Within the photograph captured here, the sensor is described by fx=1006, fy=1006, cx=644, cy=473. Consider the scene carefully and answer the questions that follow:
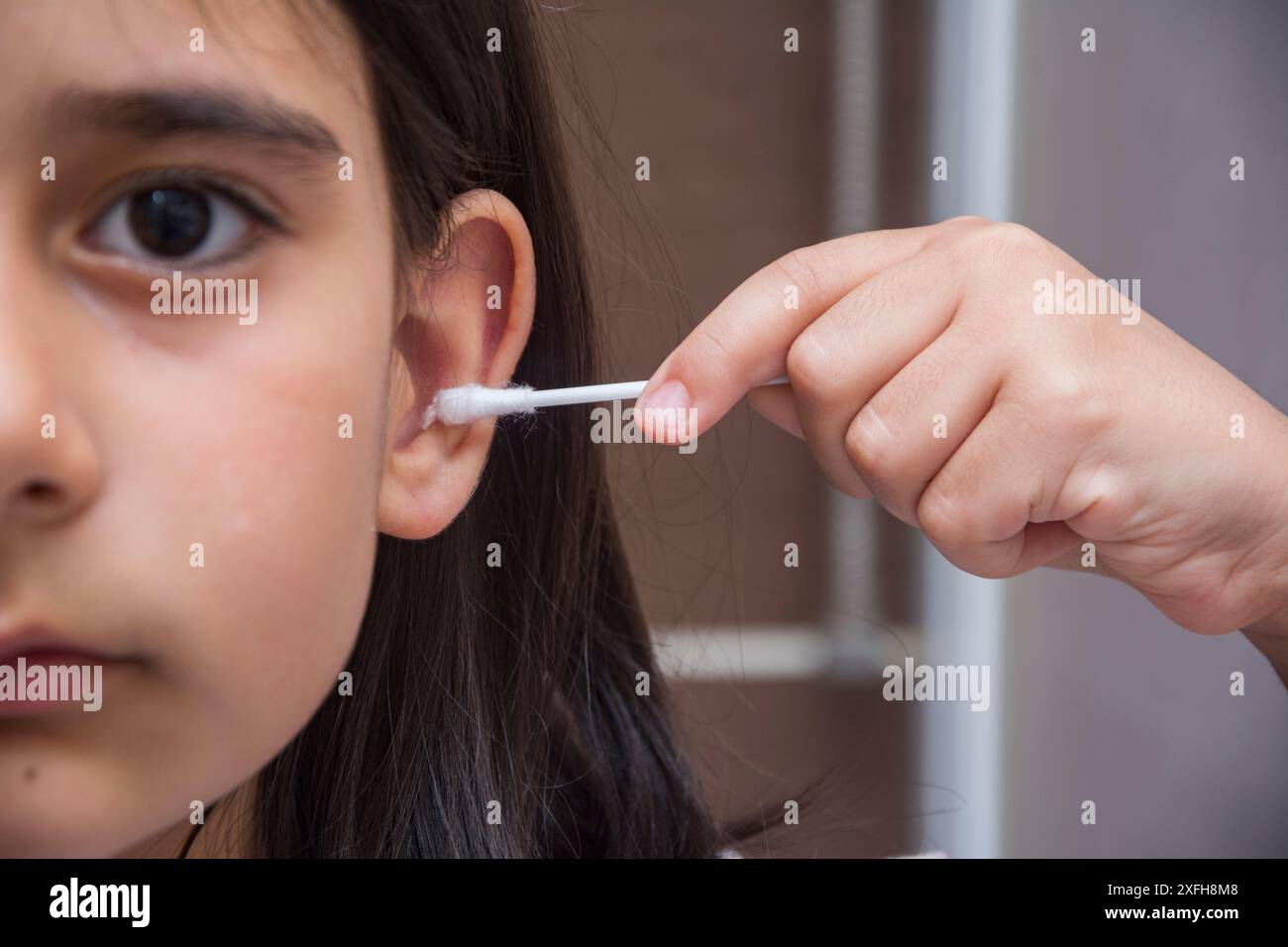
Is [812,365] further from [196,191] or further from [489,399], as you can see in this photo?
[196,191]

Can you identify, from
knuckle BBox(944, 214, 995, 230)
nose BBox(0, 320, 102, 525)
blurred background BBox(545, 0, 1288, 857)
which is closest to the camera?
nose BBox(0, 320, 102, 525)

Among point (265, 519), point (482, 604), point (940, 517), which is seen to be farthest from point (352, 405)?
point (940, 517)

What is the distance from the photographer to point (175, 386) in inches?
16.6

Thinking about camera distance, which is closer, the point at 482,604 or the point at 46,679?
the point at 46,679

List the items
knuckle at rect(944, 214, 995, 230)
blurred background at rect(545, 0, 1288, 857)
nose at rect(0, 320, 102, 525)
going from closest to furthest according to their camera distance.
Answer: nose at rect(0, 320, 102, 525) → knuckle at rect(944, 214, 995, 230) → blurred background at rect(545, 0, 1288, 857)

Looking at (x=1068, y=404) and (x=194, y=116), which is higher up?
(x=194, y=116)

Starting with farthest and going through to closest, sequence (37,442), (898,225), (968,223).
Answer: (898,225) → (968,223) → (37,442)

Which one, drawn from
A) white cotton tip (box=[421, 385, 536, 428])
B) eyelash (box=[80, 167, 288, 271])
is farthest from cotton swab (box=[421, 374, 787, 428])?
eyelash (box=[80, 167, 288, 271])

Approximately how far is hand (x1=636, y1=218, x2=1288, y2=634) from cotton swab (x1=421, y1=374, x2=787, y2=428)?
0.06 meters

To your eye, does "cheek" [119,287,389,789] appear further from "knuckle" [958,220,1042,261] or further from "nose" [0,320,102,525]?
"knuckle" [958,220,1042,261]

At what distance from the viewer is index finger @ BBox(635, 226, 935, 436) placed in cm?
45

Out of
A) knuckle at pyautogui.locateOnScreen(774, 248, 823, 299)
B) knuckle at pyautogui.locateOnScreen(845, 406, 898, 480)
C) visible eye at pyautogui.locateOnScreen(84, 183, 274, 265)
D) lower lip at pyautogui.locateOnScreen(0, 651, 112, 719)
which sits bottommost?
lower lip at pyautogui.locateOnScreen(0, 651, 112, 719)

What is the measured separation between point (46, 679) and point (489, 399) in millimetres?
232

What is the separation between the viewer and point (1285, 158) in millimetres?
605
